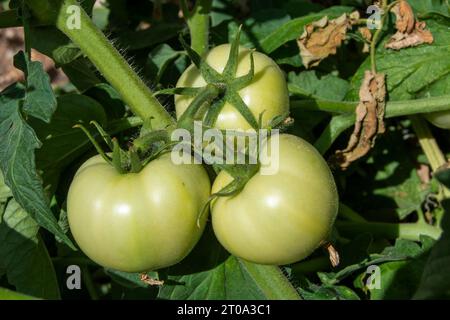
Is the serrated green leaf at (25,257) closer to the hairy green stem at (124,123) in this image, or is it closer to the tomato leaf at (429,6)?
the hairy green stem at (124,123)

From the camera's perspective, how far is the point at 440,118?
1693 millimetres

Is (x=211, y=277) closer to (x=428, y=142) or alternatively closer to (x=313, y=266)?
(x=313, y=266)

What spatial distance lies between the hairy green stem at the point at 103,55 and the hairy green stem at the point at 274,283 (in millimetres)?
352

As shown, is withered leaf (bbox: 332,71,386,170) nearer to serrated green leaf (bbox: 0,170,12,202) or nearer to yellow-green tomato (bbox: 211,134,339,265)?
yellow-green tomato (bbox: 211,134,339,265)

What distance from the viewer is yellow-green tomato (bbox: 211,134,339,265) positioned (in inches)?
47.9

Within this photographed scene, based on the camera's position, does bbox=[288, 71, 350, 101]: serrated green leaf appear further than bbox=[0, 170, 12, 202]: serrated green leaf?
Yes

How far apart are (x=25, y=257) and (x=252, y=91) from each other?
0.62 m

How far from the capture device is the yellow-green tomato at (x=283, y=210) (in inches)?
47.9

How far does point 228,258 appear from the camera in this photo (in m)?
1.53

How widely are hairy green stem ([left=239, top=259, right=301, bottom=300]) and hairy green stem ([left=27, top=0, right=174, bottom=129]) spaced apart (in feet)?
1.15

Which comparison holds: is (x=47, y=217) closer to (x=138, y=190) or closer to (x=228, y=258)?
(x=138, y=190)

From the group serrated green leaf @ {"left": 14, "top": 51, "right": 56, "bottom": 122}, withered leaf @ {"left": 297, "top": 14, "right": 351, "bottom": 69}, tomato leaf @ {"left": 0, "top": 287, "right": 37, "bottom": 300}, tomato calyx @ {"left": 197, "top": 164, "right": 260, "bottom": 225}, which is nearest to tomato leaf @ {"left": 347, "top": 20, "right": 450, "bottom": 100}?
withered leaf @ {"left": 297, "top": 14, "right": 351, "bottom": 69}

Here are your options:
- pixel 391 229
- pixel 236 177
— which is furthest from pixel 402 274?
pixel 236 177
